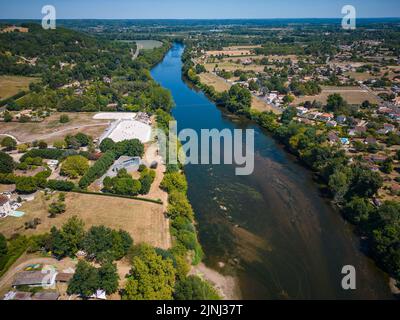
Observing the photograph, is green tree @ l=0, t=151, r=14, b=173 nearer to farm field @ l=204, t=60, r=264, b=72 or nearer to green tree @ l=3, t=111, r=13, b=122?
green tree @ l=3, t=111, r=13, b=122

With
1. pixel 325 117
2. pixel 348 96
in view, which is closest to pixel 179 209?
pixel 325 117

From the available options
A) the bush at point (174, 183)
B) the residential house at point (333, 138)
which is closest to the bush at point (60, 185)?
the bush at point (174, 183)

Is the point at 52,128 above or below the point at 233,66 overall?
below

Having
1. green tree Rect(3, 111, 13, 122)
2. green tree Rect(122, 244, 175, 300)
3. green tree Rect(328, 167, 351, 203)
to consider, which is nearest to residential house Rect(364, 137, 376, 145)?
green tree Rect(328, 167, 351, 203)

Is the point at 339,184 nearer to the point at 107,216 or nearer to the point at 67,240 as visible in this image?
the point at 107,216

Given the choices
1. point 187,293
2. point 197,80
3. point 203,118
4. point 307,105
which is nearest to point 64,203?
point 187,293
